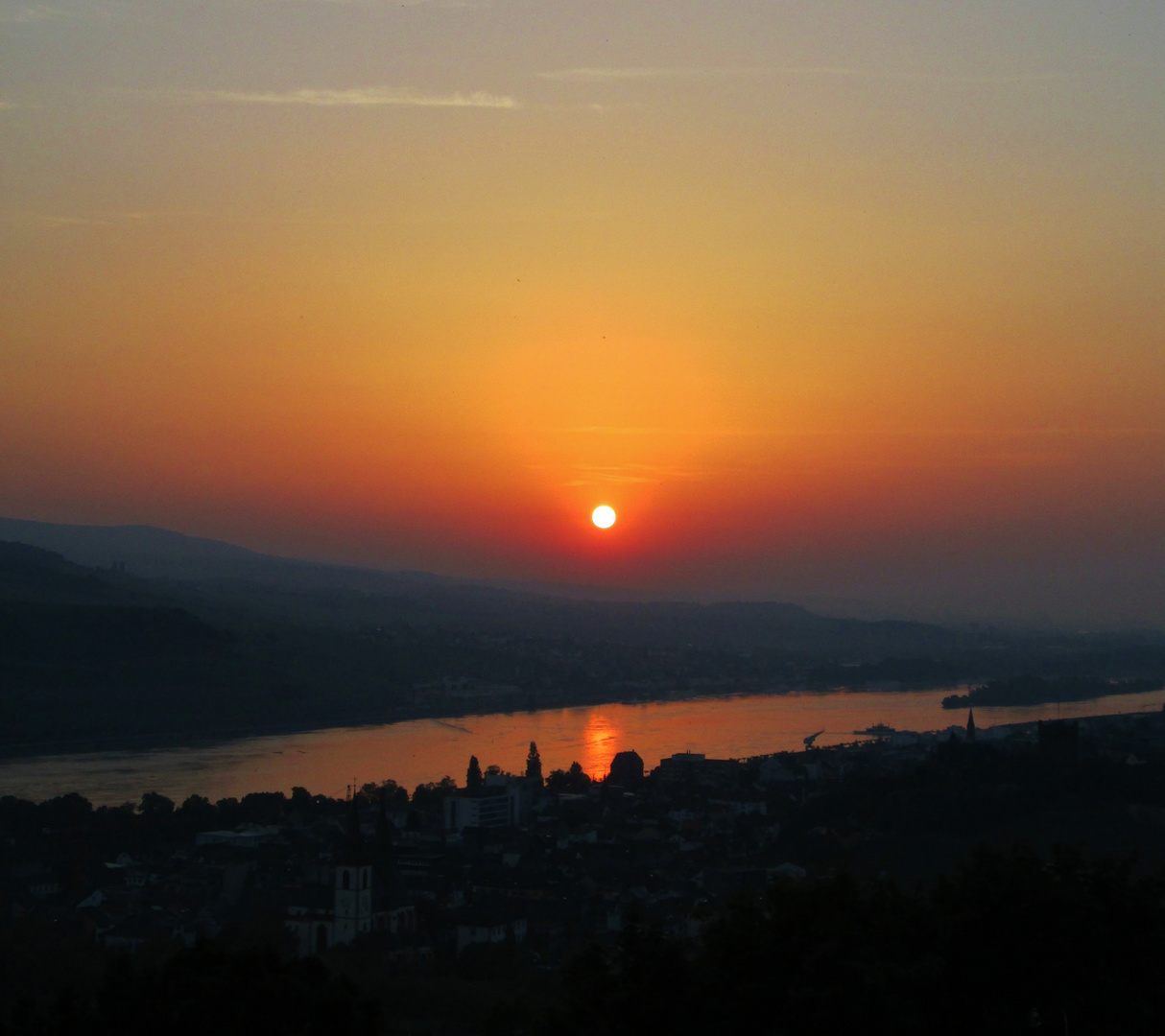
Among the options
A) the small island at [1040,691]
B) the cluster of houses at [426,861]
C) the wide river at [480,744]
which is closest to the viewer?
the cluster of houses at [426,861]

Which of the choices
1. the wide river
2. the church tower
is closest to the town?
the church tower

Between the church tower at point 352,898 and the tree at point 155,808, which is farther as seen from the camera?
the tree at point 155,808

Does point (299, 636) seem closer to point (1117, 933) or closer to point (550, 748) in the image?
point (550, 748)

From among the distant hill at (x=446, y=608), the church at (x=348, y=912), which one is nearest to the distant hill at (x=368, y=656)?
the distant hill at (x=446, y=608)

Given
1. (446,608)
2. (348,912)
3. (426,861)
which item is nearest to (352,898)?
(348,912)

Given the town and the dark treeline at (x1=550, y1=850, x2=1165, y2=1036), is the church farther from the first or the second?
the dark treeline at (x1=550, y1=850, x2=1165, y2=1036)

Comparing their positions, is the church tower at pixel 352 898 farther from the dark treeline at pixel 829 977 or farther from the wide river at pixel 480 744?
the wide river at pixel 480 744
